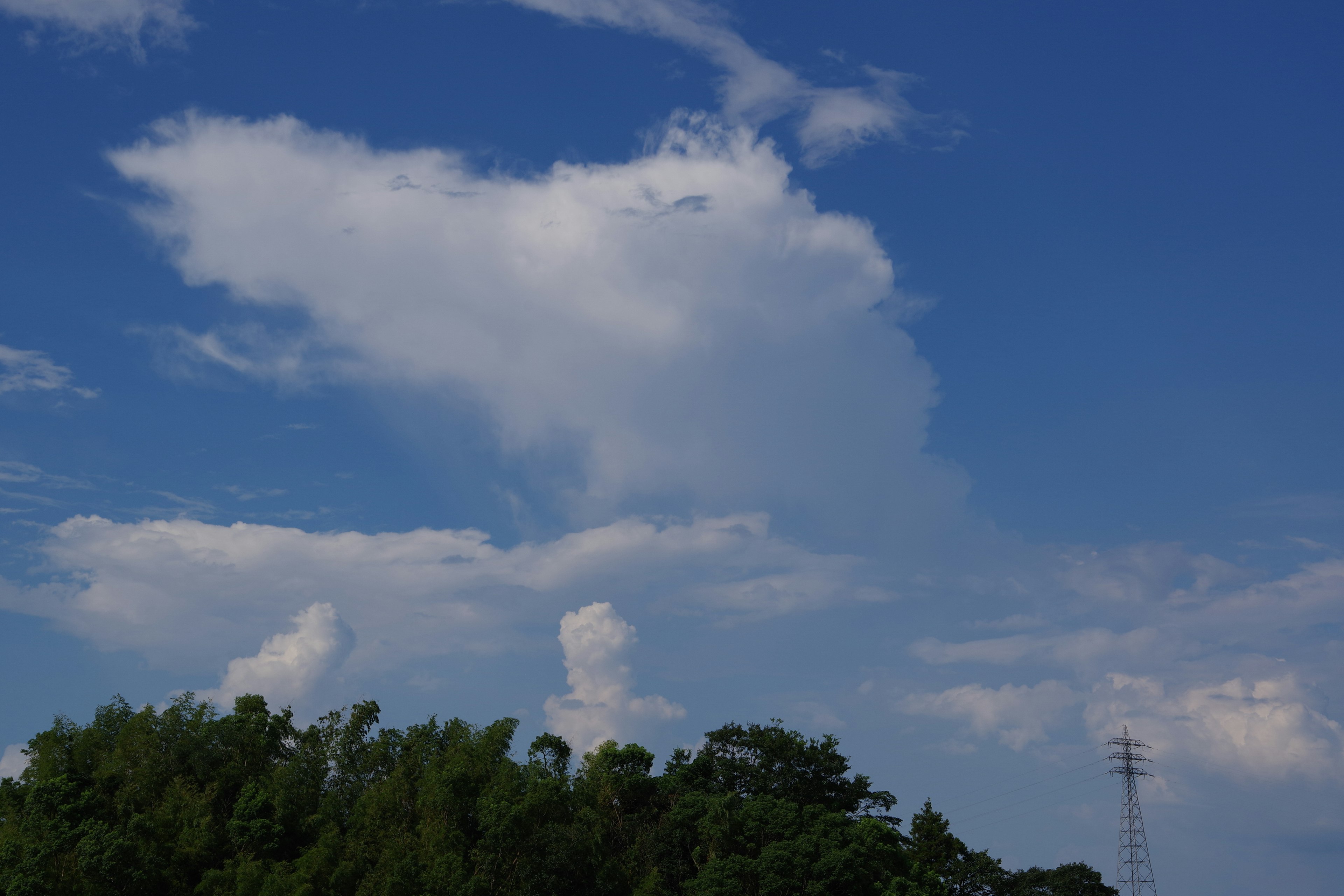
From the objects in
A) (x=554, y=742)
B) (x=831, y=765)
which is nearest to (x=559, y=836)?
(x=554, y=742)

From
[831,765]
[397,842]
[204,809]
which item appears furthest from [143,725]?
[831,765]

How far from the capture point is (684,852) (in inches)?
2296

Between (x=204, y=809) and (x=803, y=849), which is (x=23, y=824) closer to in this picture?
(x=204, y=809)

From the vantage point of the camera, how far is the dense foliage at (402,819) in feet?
156

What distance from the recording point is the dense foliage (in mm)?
47688

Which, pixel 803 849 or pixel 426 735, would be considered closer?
pixel 803 849

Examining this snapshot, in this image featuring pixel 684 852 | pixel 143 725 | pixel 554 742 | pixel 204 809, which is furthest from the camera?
pixel 554 742

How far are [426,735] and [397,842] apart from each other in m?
9.93

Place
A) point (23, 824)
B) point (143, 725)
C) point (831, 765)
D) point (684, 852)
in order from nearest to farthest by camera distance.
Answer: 1. point (23, 824)
2. point (143, 725)
3. point (684, 852)
4. point (831, 765)

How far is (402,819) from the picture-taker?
52500 mm

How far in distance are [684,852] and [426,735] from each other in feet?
50.7

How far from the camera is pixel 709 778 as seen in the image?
6575 centimetres

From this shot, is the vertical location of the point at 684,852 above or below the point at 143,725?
below

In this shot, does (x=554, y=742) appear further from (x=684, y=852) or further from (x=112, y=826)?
(x=112, y=826)
